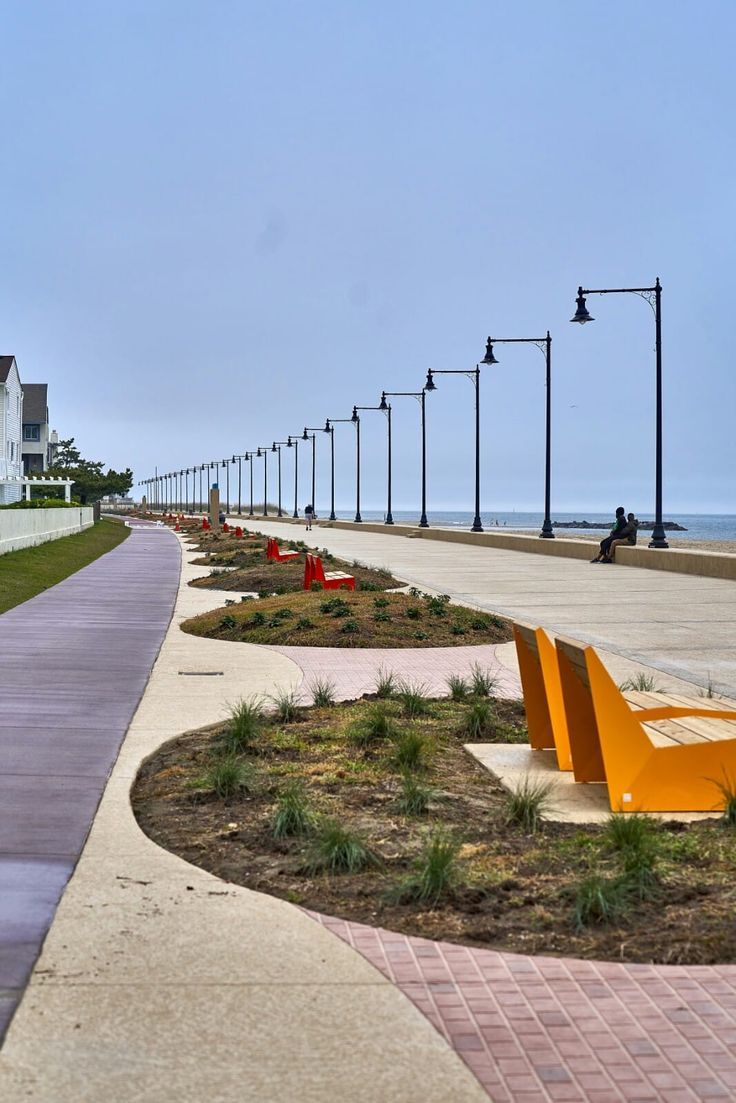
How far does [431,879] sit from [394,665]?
856 cm

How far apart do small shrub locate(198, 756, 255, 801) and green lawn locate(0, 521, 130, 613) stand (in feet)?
42.3

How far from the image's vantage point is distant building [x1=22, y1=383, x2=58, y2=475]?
106m

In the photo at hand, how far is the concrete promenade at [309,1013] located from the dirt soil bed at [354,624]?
10.00m

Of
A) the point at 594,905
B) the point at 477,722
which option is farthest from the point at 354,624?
the point at 594,905

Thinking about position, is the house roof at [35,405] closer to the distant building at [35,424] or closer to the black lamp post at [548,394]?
the distant building at [35,424]

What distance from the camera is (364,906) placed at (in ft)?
18.2

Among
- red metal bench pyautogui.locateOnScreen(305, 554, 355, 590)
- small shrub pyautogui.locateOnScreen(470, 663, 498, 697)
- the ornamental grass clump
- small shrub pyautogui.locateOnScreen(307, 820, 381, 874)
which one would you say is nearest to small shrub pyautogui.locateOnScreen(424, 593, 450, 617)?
red metal bench pyautogui.locateOnScreen(305, 554, 355, 590)

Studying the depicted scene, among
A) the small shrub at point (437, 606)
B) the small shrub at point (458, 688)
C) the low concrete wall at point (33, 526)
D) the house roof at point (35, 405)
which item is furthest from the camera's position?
the house roof at point (35, 405)

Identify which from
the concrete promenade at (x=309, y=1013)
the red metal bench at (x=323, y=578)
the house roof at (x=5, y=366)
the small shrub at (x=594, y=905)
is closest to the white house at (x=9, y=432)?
the house roof at (x=5, y=366)

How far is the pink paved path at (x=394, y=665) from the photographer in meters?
12.3

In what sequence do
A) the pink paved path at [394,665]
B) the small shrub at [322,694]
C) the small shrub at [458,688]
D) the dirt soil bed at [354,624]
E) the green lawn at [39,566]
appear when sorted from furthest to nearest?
the green lawn at [39,566] < the dirt soil bed at [354,624] < the pink paved path at [394,665] < the small shrub at [458,688] < the small shrub at [322,694]

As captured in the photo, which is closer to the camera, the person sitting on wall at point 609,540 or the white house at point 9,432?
the person sitting on wall at point 609,540

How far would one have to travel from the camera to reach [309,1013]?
4402 millimetres

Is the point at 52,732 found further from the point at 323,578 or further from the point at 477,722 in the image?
the point at 323,578
